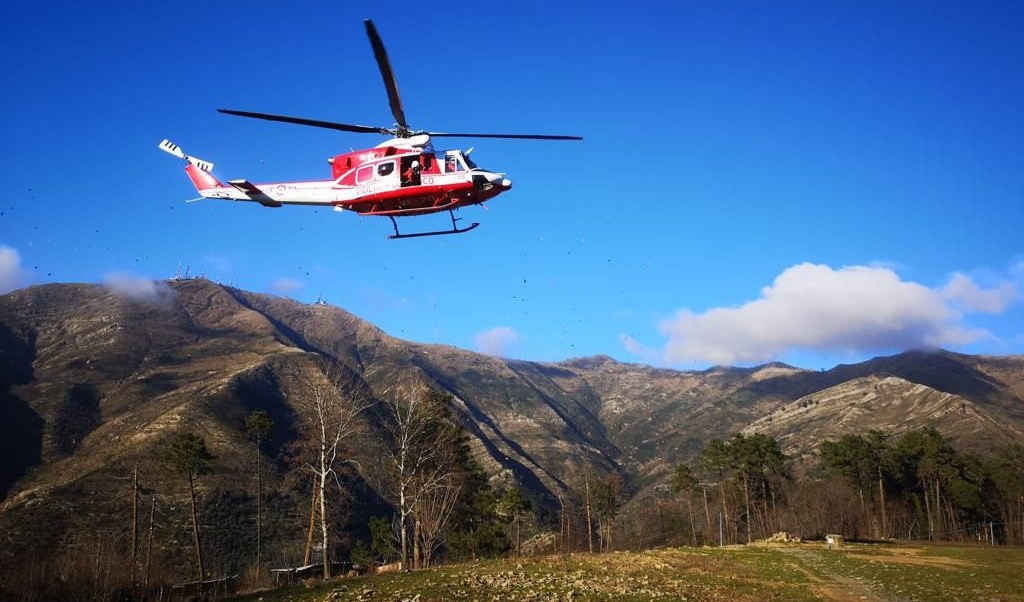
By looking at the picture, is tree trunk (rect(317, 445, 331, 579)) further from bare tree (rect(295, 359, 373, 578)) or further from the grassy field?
the grassy field

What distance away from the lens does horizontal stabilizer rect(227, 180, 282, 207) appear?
28.4 meters

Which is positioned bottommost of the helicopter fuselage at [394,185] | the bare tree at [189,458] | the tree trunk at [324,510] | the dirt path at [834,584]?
the dirt path at [834,584]

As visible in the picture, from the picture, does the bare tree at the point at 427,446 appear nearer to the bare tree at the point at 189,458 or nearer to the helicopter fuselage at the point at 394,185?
the bare tree at the point at 189,458

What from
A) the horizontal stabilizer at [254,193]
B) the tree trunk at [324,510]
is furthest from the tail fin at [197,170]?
the tree trunk at [324,510]

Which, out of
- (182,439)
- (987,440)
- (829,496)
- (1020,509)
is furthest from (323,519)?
(987,440)

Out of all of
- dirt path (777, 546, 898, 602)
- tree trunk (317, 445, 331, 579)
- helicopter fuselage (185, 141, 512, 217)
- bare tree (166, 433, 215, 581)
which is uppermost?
helicopter fuselage (185, 141, 512, 217)

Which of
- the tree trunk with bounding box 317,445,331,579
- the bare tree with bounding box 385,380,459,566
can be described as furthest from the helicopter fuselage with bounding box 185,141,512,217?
the bare tree with bounding box 385,380,459,566

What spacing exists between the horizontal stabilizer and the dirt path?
2709 cm

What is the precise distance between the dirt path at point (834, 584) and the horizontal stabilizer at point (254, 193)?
2709cm

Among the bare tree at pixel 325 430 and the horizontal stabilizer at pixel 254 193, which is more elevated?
the horizontal stabilizer at pixel 254 193

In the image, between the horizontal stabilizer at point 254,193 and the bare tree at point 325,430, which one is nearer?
the horizontal stabilizer at point 254,193

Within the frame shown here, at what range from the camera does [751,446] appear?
8625cm

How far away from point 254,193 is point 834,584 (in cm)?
2993

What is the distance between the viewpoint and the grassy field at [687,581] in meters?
22.5
